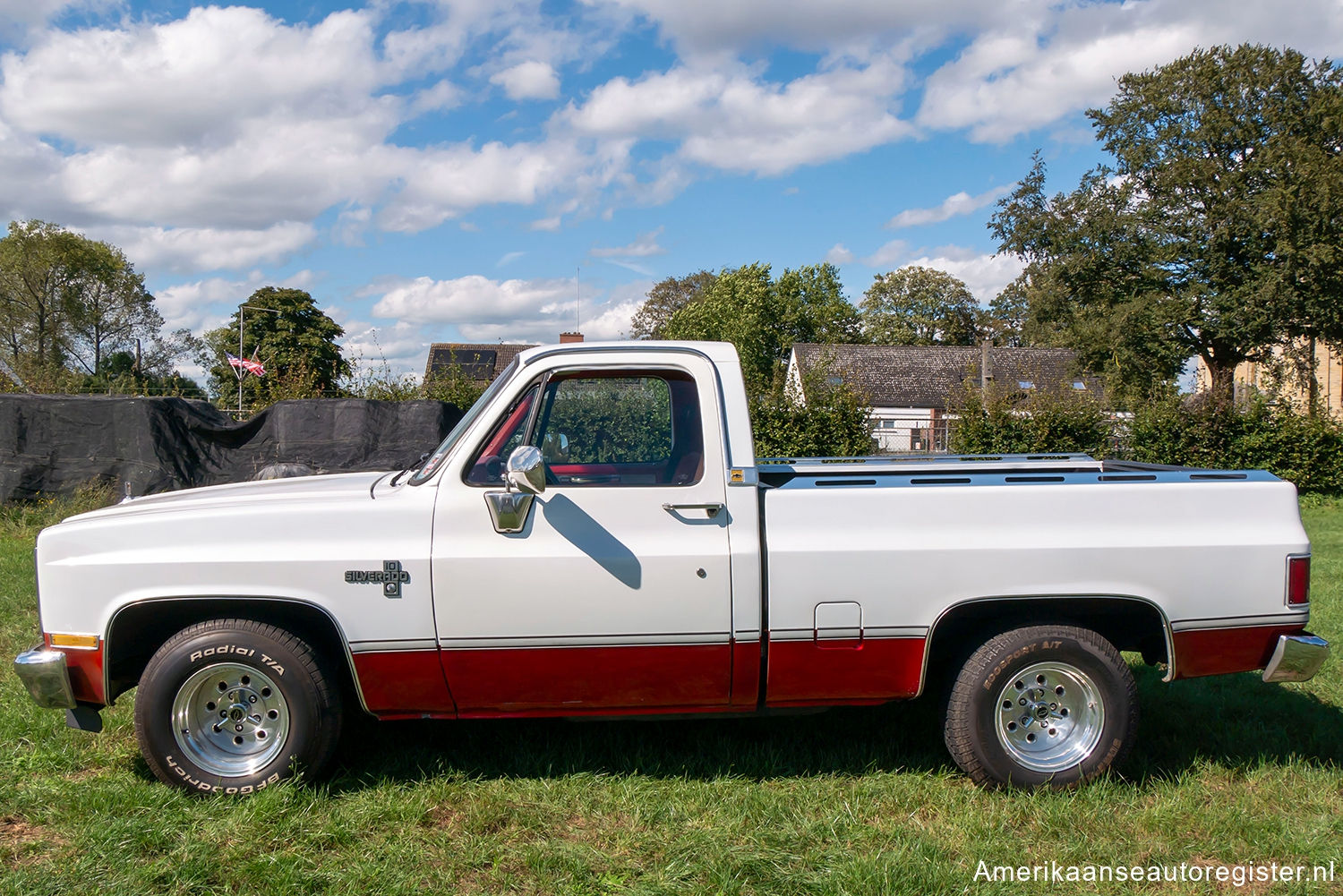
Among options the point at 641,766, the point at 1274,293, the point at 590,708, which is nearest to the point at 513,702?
the point at 590,708

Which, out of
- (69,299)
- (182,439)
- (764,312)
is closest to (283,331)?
(69,299)

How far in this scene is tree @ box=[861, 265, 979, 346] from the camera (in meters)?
81.4

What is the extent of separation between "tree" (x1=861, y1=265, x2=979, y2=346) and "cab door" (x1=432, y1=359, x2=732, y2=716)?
262 ft

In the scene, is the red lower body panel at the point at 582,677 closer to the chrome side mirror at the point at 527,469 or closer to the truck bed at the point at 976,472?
Answer: the chrome side mirror at the point at 527,469

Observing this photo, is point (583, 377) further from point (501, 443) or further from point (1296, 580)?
point (1296, 580)

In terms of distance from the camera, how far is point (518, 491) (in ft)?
11.8

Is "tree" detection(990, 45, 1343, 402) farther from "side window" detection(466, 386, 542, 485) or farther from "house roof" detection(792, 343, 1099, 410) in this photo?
"side window" detection(466, 386, 542, 485)

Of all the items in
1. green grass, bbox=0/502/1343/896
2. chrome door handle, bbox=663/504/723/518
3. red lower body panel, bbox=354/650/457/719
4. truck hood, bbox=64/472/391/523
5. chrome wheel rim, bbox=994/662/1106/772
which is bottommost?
green grass, bbox=0/502/1343/896

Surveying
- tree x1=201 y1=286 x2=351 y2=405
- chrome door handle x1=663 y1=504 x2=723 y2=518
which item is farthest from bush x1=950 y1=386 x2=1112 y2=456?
tree x1=201 y1=286 x2=351 y2=405

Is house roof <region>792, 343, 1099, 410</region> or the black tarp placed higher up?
house roof <region>792, 343, 1099, 410</region>

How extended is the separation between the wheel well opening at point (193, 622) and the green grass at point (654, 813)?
494 mm

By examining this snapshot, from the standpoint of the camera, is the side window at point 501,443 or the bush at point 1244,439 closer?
the side window at point 501,443

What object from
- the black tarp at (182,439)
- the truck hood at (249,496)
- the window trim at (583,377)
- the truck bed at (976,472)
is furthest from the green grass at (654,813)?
the black tarp at (182,439)

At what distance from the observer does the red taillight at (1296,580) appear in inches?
149
